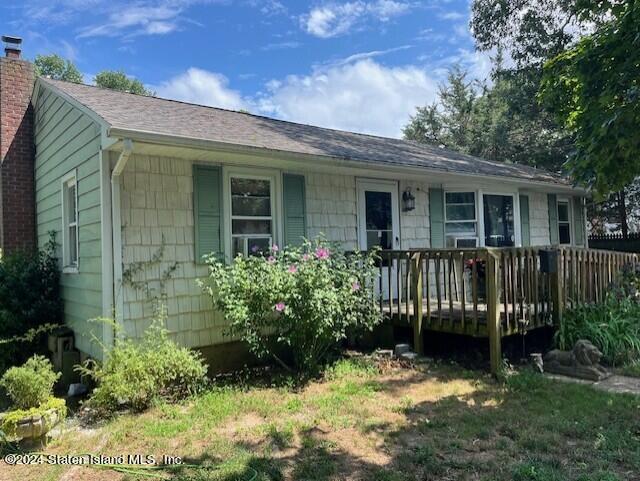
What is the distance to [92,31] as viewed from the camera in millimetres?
12078

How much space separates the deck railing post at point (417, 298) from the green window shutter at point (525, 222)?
15.2ft

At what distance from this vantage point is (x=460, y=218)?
893cm

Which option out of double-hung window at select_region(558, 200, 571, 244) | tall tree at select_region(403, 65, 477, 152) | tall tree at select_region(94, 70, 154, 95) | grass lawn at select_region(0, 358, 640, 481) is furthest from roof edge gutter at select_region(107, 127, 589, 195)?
tall tree at select_region(94, 70, 154, 95)

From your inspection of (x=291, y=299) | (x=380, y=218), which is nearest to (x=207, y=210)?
(x=291, y=299)

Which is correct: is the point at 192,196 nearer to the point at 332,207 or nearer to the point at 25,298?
the point at 332,207

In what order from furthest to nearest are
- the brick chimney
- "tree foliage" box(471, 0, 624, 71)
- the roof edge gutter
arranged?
"tree foliage" box(471, 0, 624, 71) < the brick chimney < the roof edge gutter

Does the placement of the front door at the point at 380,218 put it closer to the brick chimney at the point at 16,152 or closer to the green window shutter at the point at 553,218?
the green window shutter at the point at 553,218

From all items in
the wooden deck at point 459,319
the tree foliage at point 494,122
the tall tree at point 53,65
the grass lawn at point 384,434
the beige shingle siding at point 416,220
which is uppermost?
the tall tree at point 53,65

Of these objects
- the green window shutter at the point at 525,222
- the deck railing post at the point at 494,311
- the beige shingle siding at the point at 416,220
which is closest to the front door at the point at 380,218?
the beige shingle siding at the point at 416,220

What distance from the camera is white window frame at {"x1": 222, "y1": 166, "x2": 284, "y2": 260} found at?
6168 millimetres

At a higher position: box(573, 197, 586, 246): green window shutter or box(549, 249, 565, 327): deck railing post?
box(573, 197, 586, 246): green window shutter

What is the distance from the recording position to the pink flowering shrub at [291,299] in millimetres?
5297

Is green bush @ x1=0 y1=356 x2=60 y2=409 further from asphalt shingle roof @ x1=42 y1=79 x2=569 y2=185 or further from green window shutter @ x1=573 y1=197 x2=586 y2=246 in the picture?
green window shutter @ x1=573 y1=197 x2=586 y2=246

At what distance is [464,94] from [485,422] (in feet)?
101
